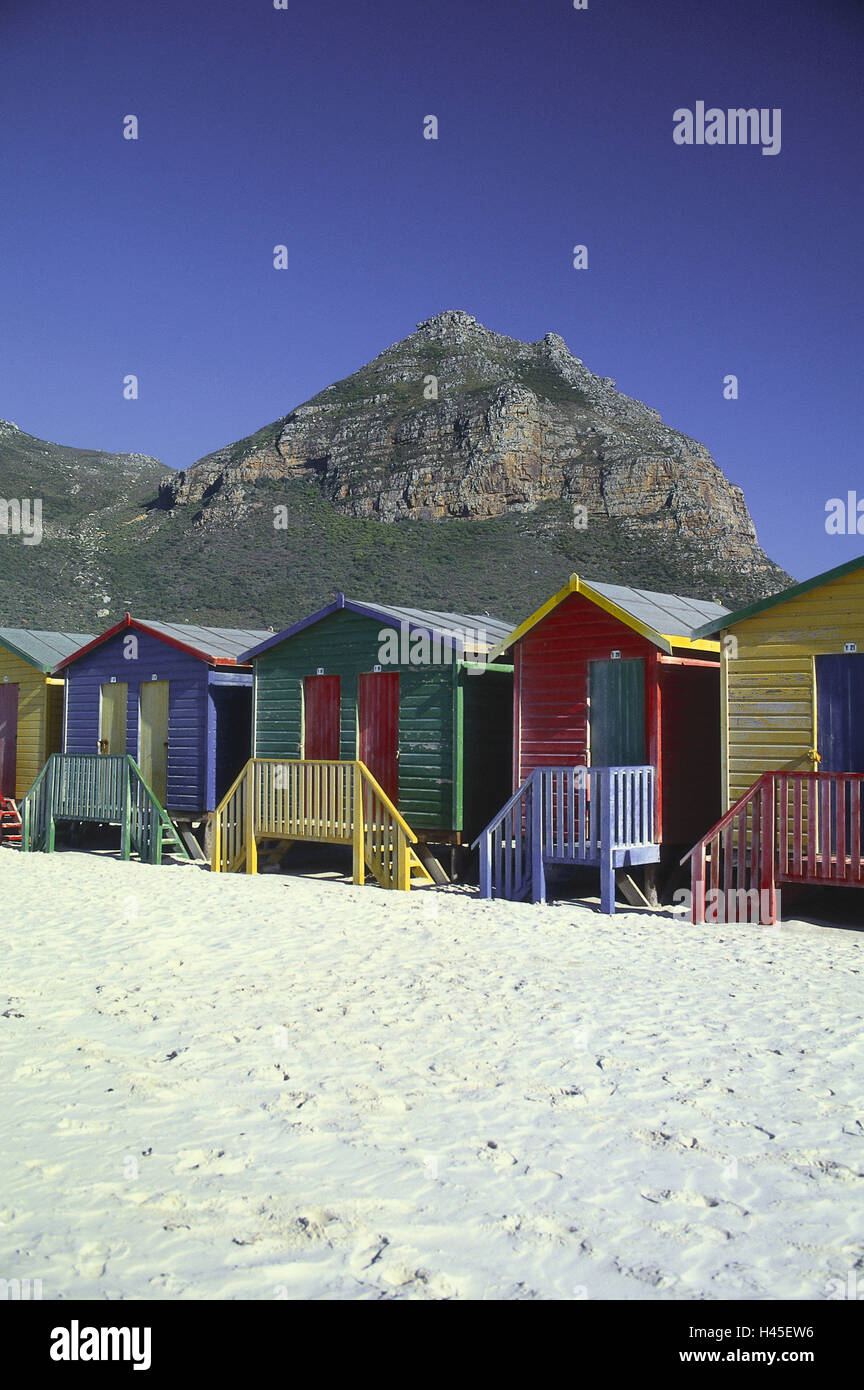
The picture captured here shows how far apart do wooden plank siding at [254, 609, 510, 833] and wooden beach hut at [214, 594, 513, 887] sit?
0.02 m

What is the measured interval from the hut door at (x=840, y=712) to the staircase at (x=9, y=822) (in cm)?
1436

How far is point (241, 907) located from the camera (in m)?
11.6

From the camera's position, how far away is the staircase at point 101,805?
16.5 meters

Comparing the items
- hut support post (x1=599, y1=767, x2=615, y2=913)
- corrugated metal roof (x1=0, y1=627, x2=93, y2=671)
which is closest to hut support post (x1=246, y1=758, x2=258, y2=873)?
hut support post (x1=599, y1=767, x2=615, y2=913)

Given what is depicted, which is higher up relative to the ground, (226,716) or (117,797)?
(226,716)

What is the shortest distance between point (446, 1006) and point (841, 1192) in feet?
10.8

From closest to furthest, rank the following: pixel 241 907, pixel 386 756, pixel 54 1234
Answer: pixel 54 1234 < pixel 241 907 < pixel 386 756

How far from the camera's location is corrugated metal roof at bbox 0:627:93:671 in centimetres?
2052

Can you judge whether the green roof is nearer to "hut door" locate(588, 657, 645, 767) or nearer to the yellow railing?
"hut door" locate(588, 657, 645, 767)

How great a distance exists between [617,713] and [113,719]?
33.4ft

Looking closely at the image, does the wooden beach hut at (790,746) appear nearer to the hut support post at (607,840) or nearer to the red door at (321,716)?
the hut support post at (607,840)

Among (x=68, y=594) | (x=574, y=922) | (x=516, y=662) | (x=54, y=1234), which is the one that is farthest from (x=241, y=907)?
(x=68, y=594)
